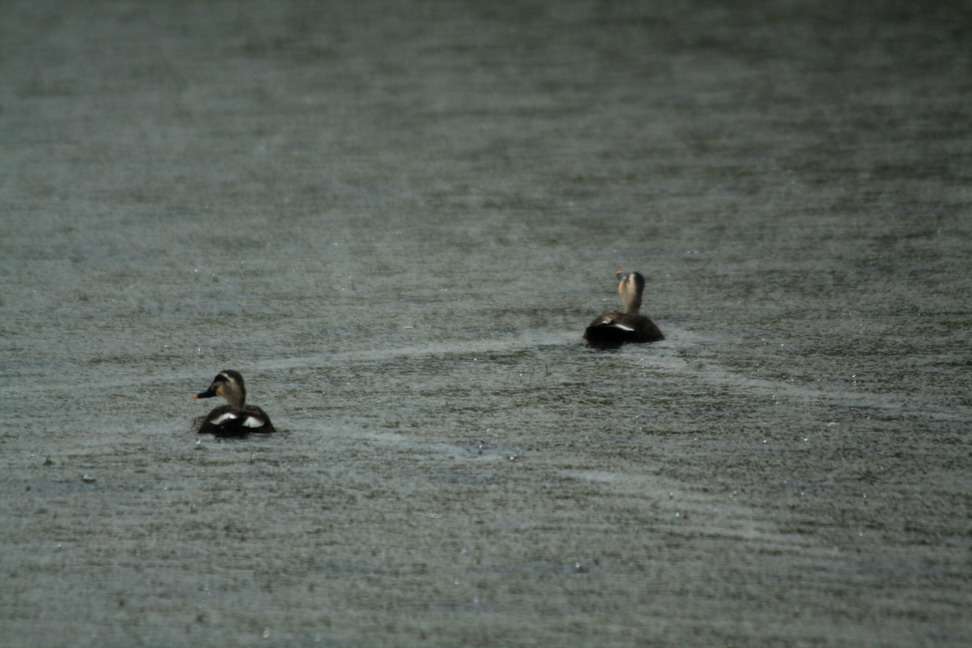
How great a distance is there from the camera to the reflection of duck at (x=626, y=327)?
659 centimetres

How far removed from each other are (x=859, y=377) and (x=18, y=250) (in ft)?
16.0

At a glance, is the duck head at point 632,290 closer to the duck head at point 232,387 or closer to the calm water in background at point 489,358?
the calm water in background at point 489,358

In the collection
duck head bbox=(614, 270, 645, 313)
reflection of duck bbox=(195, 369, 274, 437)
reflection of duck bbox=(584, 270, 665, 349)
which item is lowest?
reflection of duck bbox=(195, 369, 274, 437)

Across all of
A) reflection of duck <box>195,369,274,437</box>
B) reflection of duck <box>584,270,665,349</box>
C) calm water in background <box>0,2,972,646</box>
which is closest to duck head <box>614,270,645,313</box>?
reflection of duck <box>584,270,665,349</box>

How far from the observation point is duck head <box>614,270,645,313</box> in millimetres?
6660

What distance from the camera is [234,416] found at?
5551 millimetres

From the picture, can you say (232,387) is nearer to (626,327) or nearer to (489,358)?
(489,358)

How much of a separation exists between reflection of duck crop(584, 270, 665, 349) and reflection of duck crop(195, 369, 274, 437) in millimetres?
1742

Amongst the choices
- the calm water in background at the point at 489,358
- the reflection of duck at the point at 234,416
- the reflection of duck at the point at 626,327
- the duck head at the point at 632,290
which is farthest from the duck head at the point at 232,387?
the duck head at the point at 632,290

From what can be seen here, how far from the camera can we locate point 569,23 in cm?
1659

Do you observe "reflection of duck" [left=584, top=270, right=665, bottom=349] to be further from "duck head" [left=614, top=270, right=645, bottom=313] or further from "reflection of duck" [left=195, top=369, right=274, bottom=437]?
"reflection of duck" [left=195, top=369, right=274, bottom=437]

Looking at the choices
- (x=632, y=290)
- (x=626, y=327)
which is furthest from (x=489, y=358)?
(x=632, y=290)

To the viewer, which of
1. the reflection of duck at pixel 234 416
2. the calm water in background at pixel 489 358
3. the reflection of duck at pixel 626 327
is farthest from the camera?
the reflection of duck at pixel 626 327

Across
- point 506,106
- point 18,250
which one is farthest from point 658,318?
point 506,106
